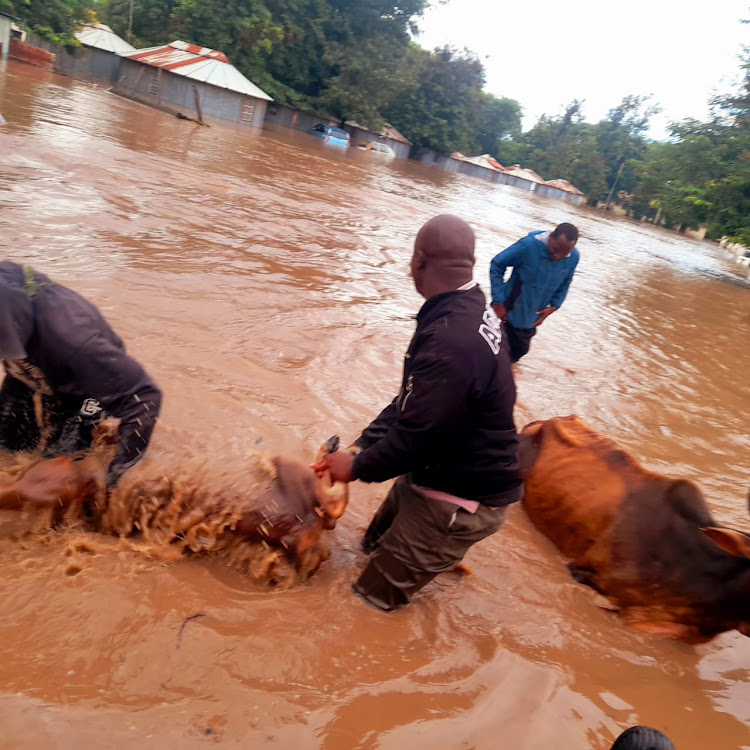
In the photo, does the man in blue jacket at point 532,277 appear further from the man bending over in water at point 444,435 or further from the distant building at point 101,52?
the distant building at point 101,52

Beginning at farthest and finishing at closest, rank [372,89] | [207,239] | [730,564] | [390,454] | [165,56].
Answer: [372,89] < [165,56] < [207,239] < [730,564] < [390,454]

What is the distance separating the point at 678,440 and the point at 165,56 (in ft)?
111

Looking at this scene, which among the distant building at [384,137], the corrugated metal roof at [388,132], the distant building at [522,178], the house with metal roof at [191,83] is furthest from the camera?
the distant building at [522,178]

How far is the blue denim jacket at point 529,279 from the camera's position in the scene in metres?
4.93

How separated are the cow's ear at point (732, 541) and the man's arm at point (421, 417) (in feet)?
5.56

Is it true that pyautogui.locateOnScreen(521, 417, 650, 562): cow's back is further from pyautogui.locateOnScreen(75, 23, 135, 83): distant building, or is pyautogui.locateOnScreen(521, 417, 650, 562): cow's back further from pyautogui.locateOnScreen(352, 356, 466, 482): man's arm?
pyautogui.locateOnScreen(75, 23, 135, 83): distant building

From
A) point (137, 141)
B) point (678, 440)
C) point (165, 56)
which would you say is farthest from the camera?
point (165, 56)

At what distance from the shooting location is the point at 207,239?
8328 millimetres

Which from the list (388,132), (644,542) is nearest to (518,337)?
(644,542)

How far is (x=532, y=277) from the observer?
4.98 metres

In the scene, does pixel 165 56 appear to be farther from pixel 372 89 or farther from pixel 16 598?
pixel 16 598

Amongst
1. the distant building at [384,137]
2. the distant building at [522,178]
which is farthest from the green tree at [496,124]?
the distant building at [384,137]

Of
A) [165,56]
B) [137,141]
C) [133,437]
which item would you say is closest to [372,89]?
[165,56]

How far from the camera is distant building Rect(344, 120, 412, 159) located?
41656 millimetres
